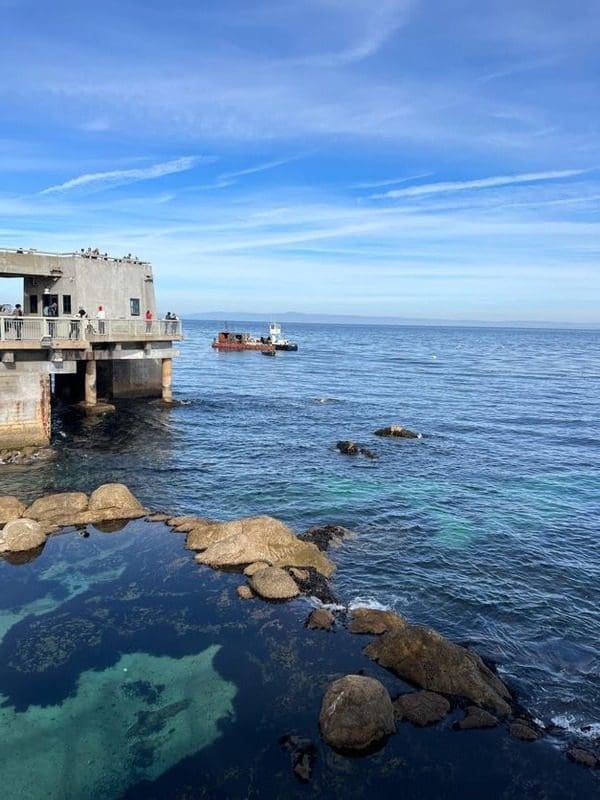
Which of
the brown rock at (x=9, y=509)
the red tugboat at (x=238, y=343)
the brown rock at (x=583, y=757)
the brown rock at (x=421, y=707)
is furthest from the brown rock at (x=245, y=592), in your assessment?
the red tugboat at (x=238, y=343)

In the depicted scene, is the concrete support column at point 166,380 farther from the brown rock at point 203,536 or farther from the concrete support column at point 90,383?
the brown rock at point 203,536

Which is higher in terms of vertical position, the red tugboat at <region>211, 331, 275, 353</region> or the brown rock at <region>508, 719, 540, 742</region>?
the red tugboat at <region>211, 331, 275, 353</region>

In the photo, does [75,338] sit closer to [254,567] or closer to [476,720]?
[254,567]

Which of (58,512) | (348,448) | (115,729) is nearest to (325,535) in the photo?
(58,512)

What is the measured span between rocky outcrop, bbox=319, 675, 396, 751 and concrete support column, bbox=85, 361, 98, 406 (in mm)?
32188

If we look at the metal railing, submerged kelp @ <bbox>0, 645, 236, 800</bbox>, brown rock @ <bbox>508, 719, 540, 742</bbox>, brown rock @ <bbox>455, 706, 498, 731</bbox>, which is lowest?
submerged kelp @ <bbox>0, 645, 236, 800</bbox>

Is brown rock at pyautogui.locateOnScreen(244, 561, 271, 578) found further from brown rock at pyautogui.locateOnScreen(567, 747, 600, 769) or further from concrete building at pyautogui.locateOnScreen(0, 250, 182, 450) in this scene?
concrete building at pyautogui.locateOnScreen(0, 250, 182, 450)

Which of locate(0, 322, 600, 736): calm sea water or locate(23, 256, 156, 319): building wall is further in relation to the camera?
locate(23, 256, 156, 319): building wall

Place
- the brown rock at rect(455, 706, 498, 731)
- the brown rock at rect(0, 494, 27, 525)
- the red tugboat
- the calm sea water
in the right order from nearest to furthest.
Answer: the brown rock at rect(455, 706, 498, 731) → the calm sea water → the brown rock at rect(0, 494, 27, 525) → the red tugboat

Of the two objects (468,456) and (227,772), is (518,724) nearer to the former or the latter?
(227,772)

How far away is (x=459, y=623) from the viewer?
1677cm

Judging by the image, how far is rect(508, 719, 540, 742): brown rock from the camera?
12156 millimetres

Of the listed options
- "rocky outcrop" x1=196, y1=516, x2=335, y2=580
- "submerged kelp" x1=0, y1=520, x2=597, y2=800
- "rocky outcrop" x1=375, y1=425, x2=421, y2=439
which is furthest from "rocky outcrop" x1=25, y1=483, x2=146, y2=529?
"rocky outcrop" x1=375, y1=425, x2=421, y2=439

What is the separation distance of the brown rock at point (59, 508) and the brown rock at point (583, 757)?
1688 cm
